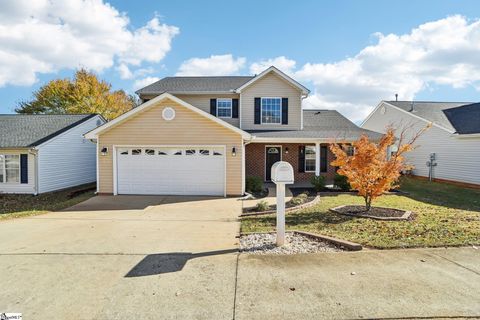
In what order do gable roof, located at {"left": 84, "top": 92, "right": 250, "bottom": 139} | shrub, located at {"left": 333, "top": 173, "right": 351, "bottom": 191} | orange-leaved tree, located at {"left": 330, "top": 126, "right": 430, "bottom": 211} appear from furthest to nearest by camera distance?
shrub, located at {"left": 333, "top": 173, "right": 351, "bottom": 191} → gable roof, located at {"left": 84, "top": 92, "right": 250, "bottom": 139} → orange-leaved tree, located at {"left": 330, "top": 126, "right": 430, "bottom": 211}

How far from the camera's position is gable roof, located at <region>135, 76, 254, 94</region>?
53.9ft

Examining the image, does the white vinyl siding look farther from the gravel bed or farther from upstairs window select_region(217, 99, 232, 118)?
the gravel bed

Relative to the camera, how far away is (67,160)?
1603 centimetres

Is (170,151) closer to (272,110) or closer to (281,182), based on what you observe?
(272,110)

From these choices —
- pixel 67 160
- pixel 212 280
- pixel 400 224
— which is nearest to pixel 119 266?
pixel 212 280

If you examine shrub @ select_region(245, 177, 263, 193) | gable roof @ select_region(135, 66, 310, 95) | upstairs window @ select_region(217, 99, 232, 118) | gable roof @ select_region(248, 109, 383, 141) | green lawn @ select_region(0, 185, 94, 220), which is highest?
gable roof @ select_region(135, 66, 310, 95)

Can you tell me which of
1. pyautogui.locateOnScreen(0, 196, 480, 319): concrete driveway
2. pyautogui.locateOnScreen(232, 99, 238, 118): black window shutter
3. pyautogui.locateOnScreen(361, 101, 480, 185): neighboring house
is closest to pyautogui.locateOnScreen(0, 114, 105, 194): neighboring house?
pyautogui.locateOnScreen(0, 196, 480, 319): concrete driveway

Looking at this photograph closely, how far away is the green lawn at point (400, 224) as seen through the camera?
6211 millimetres

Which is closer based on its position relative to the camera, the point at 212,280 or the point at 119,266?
the point at 212,280

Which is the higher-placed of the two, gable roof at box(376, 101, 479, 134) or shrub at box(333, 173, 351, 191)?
gable roof at box(376, 101, 479, 134)

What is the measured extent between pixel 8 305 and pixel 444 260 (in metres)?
6.84

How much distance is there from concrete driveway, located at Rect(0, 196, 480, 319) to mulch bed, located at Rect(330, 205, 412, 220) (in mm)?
2643

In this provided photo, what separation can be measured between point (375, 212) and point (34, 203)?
43.4 ft

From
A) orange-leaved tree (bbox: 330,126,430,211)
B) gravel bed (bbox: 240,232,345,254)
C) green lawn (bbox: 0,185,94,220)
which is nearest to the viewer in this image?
gravel bed (bbox: 240,232,345,254)
